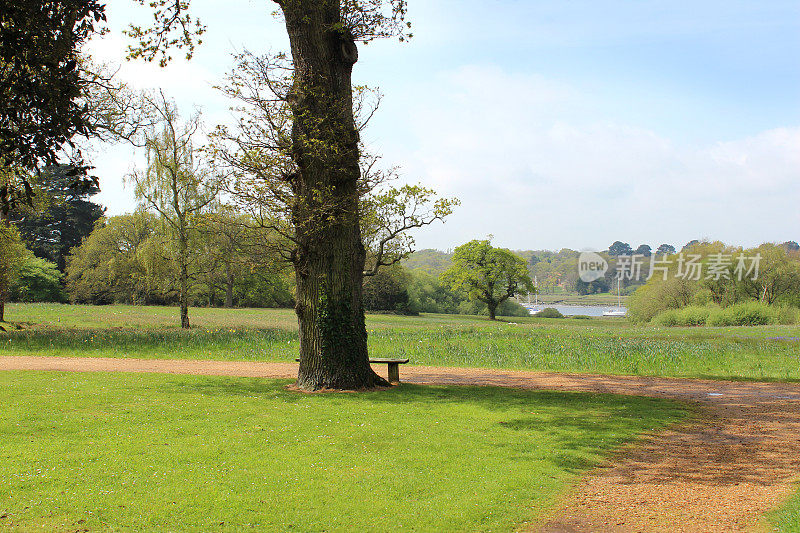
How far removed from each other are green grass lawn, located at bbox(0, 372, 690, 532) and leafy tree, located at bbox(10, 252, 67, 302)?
4376 centimetres

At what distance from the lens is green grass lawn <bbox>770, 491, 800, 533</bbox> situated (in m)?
5.39

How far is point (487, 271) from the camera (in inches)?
2311

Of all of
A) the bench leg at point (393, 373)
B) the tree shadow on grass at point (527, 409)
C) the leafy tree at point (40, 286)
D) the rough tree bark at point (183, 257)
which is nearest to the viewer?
the tree shadow on grass at point (527, 409)

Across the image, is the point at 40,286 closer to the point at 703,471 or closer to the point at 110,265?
the point at 110,265

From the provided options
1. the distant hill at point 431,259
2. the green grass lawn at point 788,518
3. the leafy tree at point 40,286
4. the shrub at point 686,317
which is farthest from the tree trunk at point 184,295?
the distant hill at point 431,259

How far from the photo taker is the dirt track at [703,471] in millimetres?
5906

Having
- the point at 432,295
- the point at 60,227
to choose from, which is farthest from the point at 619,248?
the point at 60,227

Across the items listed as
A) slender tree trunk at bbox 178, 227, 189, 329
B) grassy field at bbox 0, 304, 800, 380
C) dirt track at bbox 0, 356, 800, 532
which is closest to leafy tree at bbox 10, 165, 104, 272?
slender tree trunk at bbox 178, 227, 189, 329

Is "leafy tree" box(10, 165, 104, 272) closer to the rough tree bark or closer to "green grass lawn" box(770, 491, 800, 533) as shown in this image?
the rough tree bark

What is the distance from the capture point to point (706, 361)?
1947 centimetres

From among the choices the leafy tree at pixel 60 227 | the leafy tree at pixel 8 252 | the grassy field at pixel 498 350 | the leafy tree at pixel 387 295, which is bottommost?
the grassy field at pixel 498 350

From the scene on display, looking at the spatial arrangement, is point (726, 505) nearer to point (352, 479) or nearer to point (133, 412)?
point (352, 479)

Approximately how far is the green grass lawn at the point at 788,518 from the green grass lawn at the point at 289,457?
2.04 metres

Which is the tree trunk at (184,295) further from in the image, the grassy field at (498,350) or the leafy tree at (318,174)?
the leafy tree at (318,174)
